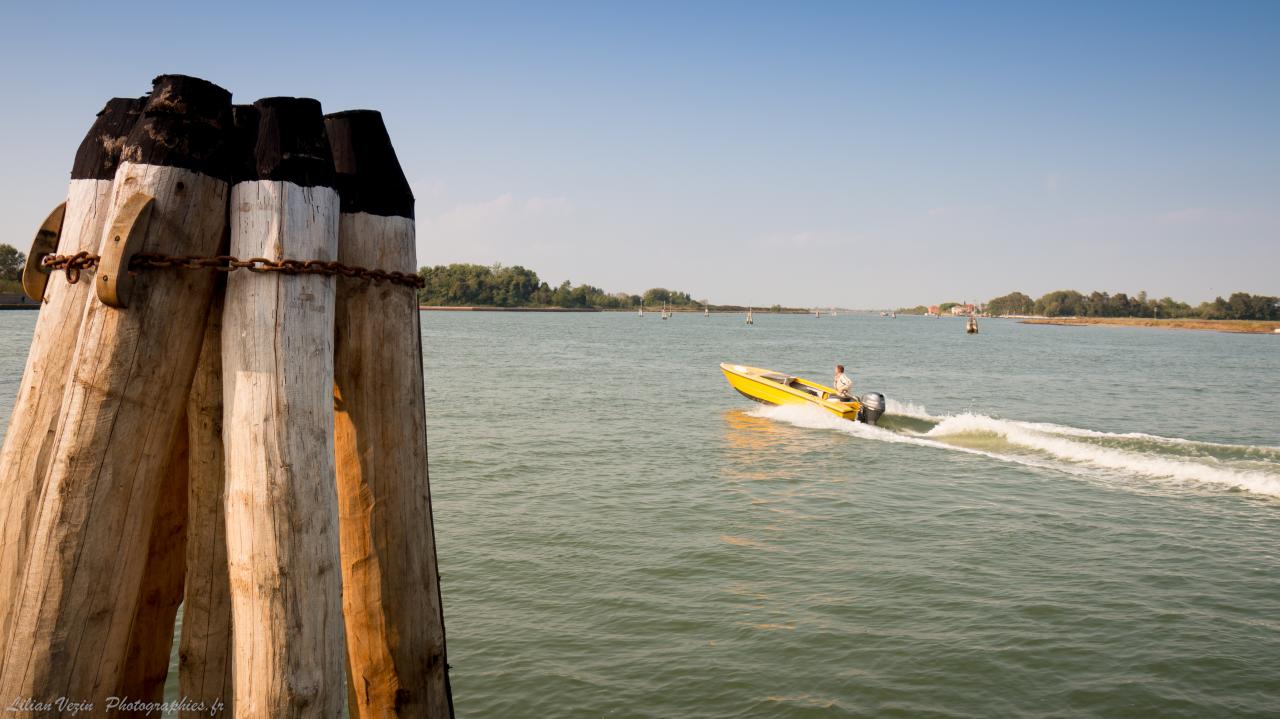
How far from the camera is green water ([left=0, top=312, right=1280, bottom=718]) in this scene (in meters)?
7.23

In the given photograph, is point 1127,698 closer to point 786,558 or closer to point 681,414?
point 786,558

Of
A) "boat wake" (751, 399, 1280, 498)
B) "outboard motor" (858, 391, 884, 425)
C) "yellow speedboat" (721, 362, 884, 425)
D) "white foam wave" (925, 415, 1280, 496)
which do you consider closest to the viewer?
"white foam wave" (925, 415, 1280, 496)

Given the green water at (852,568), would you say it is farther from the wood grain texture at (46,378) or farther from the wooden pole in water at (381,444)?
the wood grain texture at (46,378)

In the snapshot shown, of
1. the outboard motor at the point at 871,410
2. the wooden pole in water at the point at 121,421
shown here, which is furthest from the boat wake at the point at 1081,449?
the wooden pole in water at the point at 121,421

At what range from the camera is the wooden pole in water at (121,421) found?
282 cm

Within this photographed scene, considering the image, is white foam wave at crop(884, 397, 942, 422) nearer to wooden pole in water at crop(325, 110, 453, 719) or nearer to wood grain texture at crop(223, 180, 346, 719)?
wooden pole in water at crop(325, 110, 453, 719)

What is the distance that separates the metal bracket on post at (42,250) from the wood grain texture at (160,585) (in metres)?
0.89

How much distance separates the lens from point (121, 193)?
2.95m

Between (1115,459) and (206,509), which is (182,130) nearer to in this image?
(206,509)

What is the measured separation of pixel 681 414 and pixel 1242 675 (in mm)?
20012

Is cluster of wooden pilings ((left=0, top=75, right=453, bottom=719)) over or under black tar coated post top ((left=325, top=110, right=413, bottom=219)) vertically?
under

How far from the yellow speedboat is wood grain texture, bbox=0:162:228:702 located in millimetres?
23155

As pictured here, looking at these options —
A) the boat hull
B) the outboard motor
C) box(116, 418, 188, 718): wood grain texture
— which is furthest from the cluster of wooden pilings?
the boat hull

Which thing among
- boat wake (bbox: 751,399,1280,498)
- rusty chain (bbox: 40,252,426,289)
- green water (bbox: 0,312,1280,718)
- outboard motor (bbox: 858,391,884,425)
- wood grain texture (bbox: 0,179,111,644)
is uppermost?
rusty chain (bbox: 40,252,426,289)
